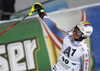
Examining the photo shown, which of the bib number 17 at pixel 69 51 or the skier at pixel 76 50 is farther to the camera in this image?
the bib number 17 at pixel 69 51

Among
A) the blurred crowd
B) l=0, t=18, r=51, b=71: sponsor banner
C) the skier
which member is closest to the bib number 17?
the skier

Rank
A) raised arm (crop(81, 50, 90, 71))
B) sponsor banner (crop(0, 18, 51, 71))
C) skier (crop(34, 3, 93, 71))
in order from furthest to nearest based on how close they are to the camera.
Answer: sponsor banner (crop(0, 18, 51, 71)), raised arm (crop(81, 50, 90, 71)), skier (crop(34, 3, 93, 71))

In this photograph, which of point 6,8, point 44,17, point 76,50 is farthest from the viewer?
point 6,8

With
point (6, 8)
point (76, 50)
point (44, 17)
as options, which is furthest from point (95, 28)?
point (6, 8)

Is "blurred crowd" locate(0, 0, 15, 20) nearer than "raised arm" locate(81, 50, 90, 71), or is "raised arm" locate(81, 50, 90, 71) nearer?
"raised arm" locate(81, 50, 90, 71)

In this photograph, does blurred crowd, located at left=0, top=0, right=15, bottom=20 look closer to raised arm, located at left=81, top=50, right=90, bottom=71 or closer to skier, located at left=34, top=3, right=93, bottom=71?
skier, located at left=34, top=3, right=93, bottom=71

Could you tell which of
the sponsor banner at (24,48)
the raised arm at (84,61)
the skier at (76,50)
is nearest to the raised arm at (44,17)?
the skier at (76,50)

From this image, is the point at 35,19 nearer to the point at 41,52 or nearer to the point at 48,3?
the point at 41,52

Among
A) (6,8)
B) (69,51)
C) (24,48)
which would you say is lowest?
(69,51)

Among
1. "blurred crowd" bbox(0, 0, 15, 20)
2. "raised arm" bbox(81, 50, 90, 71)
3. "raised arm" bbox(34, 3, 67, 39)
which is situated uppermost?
"blurred crowd" bbox(0, 0, 15, 20)

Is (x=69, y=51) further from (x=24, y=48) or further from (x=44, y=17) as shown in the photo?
(x=24, y=48)

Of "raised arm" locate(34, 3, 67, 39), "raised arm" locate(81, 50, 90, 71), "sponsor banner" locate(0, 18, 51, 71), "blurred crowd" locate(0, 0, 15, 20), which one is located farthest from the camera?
"blurred crowd" locate(0, 0, 15, 20)

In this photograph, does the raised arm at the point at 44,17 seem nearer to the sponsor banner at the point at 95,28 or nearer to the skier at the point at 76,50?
the skier at the point at 76,50

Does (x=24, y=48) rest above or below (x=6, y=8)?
below
